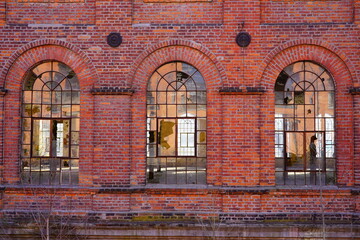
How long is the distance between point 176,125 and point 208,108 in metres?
0.87

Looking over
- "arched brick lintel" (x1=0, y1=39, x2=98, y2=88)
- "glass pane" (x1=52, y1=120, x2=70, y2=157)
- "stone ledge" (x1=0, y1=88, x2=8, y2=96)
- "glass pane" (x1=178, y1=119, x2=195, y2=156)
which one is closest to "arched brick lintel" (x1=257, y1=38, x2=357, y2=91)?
"glass pane" (x1=178, y1=119, x2=195, y2=156)

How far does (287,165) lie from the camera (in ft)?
26.7

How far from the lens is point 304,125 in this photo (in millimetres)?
8172

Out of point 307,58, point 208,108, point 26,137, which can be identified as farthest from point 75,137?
point 307,58

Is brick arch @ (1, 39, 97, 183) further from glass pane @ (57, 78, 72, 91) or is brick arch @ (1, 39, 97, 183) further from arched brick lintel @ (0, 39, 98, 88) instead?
glass pane @ (57, 78, 72, 91)

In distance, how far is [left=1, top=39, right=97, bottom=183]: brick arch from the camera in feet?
26.9

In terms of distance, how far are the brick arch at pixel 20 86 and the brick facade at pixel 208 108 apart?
0.02 meters

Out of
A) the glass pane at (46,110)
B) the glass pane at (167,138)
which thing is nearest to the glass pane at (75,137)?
the glass pane at (46,110)

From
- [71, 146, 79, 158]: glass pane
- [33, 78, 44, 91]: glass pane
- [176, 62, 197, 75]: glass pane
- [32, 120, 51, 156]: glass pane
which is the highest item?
[176, 62, 197, 75]: glass pane

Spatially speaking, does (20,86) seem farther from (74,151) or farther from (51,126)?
(74,151)

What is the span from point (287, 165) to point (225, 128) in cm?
172

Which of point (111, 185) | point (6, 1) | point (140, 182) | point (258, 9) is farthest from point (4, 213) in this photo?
point (258, 9)

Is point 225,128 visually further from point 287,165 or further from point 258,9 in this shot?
point 258,9

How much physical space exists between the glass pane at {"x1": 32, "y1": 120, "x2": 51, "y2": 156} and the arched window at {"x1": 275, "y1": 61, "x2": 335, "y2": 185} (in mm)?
5479
